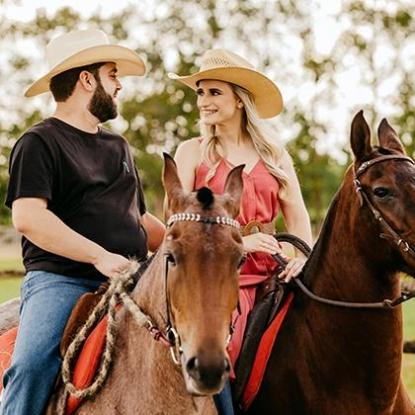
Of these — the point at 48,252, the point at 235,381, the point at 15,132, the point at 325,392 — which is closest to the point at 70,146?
the point at 48,252

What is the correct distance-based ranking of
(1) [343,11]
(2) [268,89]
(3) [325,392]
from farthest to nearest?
(1) [343,11] → (2) [268,89] → (3) [325,392]

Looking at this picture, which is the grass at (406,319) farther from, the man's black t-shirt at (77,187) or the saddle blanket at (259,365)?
the man's black t-shirt at (77,187)

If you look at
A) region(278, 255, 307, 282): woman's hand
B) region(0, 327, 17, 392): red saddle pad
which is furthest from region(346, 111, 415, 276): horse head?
region(0, 327, 17, 392): red saddle pad

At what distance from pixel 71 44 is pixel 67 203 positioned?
44.1 inches

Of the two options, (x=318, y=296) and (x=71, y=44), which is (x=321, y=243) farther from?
(x=71, y=44)

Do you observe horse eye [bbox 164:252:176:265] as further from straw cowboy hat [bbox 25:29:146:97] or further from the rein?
straw cowboy hat [bbox 25:29:146:97]

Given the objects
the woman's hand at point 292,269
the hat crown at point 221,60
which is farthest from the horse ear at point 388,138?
the hat crown at point 221,60

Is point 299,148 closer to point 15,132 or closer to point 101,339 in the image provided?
point 15,132

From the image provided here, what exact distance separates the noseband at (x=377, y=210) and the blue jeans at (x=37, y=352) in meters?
1.86

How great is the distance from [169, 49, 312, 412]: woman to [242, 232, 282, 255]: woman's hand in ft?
0.13

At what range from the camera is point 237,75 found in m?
6.41

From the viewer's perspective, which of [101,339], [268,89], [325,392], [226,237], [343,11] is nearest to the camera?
[226,237]

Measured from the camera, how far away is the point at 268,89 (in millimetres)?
6621

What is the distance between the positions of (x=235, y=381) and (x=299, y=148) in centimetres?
3842
